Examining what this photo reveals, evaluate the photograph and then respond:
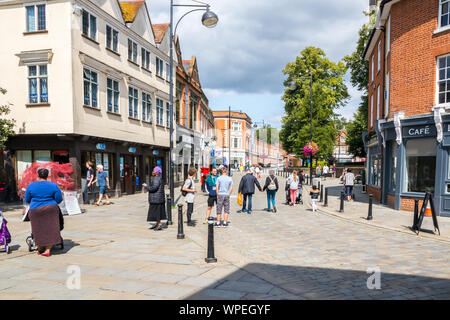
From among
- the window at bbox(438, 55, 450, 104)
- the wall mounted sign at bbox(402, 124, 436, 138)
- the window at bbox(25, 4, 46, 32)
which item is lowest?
the wall mounted sign at bbox(402, 124, 436, 138)

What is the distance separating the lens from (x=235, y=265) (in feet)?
20.5

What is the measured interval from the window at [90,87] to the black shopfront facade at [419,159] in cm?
1431

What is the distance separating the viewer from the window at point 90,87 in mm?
16266

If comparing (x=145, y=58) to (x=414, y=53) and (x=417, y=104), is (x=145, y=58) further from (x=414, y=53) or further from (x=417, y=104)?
(x=417, y=104)

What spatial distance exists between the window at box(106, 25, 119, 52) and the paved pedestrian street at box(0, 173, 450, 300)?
38.6 feet

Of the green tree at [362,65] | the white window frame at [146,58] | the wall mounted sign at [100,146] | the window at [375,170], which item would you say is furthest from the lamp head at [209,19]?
the green tree at [362,65]

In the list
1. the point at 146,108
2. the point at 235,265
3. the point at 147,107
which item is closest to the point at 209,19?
the point at 235,265

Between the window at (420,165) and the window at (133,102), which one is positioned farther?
the window at (133,102)

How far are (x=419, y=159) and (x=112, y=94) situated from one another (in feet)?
51.7

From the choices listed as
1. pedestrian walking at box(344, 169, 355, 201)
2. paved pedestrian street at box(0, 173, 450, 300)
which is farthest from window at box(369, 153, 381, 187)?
paved pedestrian street at box(0, 173, 450, 300)

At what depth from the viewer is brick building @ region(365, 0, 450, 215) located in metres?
12.6

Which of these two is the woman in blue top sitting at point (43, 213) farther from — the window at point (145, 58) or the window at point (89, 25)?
the window at point (145, 58)

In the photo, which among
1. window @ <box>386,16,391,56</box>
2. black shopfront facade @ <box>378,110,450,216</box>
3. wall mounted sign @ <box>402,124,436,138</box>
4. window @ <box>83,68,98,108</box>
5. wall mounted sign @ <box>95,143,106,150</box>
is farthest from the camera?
wall mounted sign @ <box>95,143,106,150</box>

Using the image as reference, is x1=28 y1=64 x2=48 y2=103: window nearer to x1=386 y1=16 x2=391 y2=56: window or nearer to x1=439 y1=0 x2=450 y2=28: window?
x1=386 y1=16 x2=391 y2=56: window
